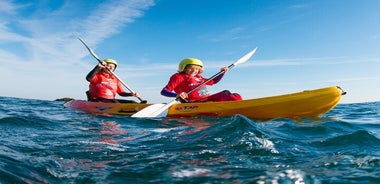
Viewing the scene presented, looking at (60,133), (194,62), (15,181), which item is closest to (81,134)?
(60,133)

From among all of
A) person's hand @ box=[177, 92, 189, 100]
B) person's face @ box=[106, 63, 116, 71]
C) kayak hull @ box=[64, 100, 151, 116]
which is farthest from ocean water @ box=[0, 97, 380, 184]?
person's face @ box=[106, 63, 116, 71]

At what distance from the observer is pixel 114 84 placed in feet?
41.5

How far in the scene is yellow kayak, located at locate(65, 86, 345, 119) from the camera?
8.07 meters

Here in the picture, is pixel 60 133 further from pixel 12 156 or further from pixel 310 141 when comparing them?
pixel 310 141

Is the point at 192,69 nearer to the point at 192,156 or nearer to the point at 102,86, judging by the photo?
the point at 102,86

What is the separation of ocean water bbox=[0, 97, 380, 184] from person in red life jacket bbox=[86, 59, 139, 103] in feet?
19.4

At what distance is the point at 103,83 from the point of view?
39.9 feet

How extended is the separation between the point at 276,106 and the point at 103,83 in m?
6.62

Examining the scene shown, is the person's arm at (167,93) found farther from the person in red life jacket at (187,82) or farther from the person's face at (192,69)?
the person's face at (192,69)

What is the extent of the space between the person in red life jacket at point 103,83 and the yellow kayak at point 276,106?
3.41 metres

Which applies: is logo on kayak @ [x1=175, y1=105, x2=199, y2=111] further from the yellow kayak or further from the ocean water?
the ocean water

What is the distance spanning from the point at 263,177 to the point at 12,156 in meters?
2.75

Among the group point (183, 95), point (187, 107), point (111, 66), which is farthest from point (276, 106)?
point (111, 66)


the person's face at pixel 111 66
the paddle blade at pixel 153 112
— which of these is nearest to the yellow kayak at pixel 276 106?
the paddle blade at pixel 153 112
